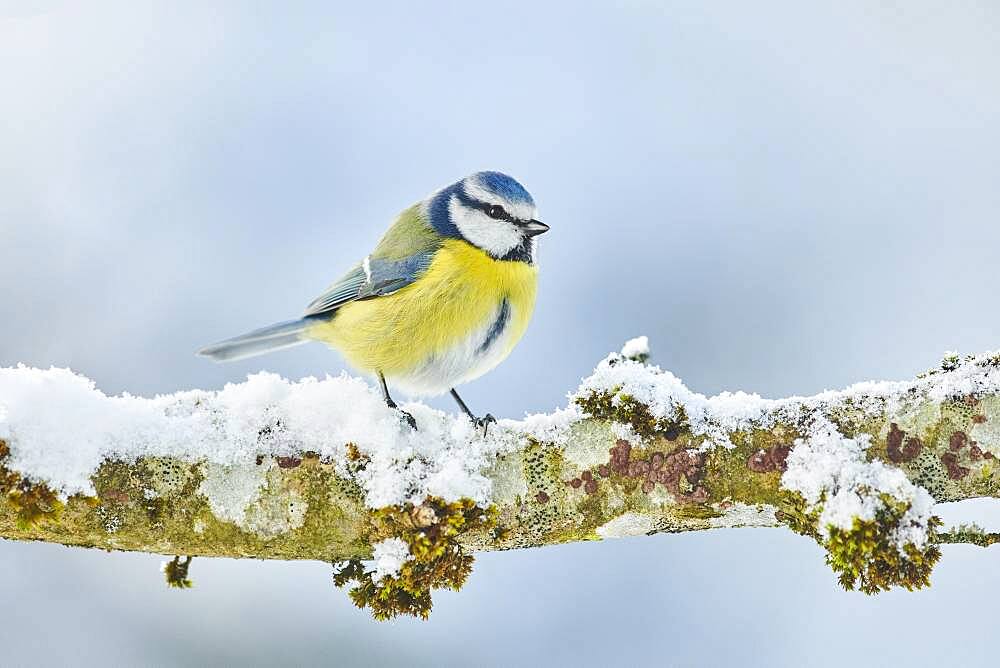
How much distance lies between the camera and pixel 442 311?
2.71 meters

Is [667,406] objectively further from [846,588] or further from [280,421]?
[280,421]

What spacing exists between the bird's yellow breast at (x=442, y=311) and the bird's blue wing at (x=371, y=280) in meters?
0.03

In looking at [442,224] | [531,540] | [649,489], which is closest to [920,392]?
[649,489]

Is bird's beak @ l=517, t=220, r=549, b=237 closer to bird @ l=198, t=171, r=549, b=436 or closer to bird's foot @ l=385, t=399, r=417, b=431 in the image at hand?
bird @ l=198, t=171, r=549, b=436

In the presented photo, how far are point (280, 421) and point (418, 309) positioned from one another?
828 millimetres

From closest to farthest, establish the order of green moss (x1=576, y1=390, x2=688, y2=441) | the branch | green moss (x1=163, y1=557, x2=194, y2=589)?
the branch
green moss (x1=576, y1=390, x2=688, y2=441)
green moss (x1=163, y1=557, x2=194, y2=589)

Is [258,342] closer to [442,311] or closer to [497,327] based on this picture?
[442,311]

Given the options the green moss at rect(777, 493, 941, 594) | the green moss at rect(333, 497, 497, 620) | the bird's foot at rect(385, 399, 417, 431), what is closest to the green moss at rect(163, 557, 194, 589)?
the green moss at rect(333, 497, 497, 620)

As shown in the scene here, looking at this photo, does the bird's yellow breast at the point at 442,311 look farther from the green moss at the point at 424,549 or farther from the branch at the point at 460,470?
the green moss at the point at 424,549

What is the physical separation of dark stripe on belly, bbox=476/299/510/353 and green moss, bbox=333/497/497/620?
923mm

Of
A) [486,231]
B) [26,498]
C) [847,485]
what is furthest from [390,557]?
[486,231]

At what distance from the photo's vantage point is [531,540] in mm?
1958

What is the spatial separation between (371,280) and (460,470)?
1149 mm

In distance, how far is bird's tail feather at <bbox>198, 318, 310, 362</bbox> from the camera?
3156 mm
